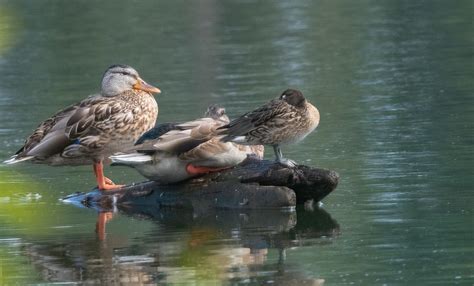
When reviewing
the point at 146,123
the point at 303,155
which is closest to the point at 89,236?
the point at 146,123

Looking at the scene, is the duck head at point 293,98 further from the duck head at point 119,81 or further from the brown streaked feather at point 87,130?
the duck head at point 119,81

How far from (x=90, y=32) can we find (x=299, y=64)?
851cm

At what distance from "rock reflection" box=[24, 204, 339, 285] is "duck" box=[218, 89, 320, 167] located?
0.70 meters

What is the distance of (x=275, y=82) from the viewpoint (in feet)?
66.5

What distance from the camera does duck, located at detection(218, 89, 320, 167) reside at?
36.2 feet

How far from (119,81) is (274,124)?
2.35 m

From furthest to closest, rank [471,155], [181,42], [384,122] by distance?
[181,42]
[384,122]
[471,155]

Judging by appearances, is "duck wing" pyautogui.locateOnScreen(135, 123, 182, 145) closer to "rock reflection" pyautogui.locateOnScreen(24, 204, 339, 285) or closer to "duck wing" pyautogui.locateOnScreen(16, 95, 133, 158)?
"duck wing" pyautogui.locateOnScreen(16, 95, 133, 158)

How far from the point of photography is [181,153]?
11.4 m

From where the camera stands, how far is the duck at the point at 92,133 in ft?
40.0

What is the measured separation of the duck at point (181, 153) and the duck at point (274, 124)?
23 centimetres

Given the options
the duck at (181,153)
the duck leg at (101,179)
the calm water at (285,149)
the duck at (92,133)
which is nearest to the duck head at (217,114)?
the duck at (181,153)

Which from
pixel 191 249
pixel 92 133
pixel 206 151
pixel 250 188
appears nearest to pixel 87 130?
pixel 92 133

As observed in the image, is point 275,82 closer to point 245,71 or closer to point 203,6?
point 245,71
